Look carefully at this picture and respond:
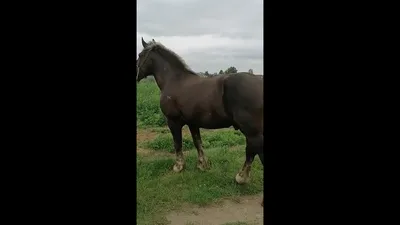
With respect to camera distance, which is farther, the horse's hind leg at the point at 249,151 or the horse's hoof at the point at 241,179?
the horse's hoof at the point at 241,179

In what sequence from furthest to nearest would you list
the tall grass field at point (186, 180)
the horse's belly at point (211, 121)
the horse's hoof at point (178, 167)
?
1. the horse's hoof at point (178, 167)
2. the horse's belly at point (211, 121)
3. the tall grass field at point (186, 180)

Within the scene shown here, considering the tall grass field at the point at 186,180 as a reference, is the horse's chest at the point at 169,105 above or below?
above

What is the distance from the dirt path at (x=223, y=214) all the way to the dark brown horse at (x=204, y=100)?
565mm

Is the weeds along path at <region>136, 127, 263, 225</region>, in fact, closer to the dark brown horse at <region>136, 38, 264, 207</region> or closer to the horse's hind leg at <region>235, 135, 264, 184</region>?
the horse's hind leg at <region>235, 135, 264, 184</region>

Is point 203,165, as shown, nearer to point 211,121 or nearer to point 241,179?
point 241,179

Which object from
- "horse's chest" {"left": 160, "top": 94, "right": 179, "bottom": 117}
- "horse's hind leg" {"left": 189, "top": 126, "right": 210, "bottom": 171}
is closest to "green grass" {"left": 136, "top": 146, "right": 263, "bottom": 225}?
"horse's hind leg" {"left": 189, "top": 126, "right": 210, "bottom": 171}

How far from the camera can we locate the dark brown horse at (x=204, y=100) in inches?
152

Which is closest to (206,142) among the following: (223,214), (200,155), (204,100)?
(200,155)

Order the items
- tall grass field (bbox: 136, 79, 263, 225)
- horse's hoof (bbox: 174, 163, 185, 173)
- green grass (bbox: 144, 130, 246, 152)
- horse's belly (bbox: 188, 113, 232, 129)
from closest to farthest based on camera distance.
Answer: tall grass field (bbox: 136, 79, 263, 225) < horse's belly (bbox: 188, 113, 232, 129) < horse's hoof (bbox: 174, 163, 185, 173) < green grass (bbox: 144, 130, 246, 152)

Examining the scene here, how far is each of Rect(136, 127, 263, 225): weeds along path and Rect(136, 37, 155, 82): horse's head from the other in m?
1.45

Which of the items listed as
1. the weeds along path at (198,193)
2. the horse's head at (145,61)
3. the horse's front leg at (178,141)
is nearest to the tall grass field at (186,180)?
the weeds along path at (198,193)

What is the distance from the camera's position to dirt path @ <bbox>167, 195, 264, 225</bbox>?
11.3 ft

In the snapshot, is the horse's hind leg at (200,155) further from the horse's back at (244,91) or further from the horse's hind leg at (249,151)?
the horse's back at (244,91)
